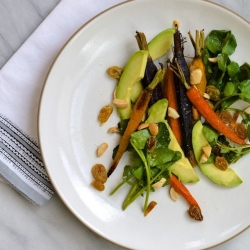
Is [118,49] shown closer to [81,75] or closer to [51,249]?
[81,75]

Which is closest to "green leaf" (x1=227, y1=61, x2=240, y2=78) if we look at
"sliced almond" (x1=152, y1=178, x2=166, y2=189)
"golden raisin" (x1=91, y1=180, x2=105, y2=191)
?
"sliced almond" (x1=152, y1=178, x2=166, y2=189)

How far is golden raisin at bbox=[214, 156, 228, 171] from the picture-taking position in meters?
1.12

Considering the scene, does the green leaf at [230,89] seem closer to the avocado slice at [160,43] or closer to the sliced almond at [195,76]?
the sliced almond at [195,76]

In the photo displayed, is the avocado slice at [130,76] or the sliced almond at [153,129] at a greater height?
the avocado slice at [130,76]

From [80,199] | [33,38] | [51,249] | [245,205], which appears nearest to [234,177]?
[245,205]

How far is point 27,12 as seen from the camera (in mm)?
1137

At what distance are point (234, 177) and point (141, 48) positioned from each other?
0.41 meters

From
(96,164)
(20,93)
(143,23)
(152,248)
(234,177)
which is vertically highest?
(143,23)

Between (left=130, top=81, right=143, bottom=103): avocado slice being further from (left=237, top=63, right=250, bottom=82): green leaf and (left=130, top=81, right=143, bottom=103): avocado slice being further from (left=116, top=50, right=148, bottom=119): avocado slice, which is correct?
(left=237, top=63, right=250, bottom=82): green leaf

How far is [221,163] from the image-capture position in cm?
112

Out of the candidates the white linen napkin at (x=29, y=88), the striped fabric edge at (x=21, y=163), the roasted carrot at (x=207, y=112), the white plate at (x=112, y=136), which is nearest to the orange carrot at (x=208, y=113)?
the roasted carrot at (x=207, y=112)

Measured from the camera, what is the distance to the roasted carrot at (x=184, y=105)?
108 centimetres

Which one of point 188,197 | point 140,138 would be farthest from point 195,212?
point 140,138

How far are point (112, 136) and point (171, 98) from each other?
6.9 inches
